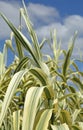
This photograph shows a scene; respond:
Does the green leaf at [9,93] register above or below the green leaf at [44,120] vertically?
above

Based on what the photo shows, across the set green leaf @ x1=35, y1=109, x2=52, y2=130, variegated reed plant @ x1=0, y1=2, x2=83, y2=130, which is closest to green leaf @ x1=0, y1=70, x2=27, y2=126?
variegated reed plant @ x1=0, y1=2, x2=83, y2=130

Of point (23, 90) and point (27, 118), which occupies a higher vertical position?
point (23, 90)

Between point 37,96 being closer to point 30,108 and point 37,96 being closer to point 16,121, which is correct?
point 30,108

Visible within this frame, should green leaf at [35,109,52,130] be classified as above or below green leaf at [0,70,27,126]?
below

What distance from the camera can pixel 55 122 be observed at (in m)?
0.99

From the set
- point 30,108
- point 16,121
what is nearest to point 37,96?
point 30,108

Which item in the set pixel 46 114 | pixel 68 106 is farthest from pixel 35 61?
pixel 68 106

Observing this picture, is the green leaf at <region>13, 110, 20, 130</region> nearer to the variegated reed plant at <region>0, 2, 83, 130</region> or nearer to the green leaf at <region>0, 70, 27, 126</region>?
the variegated reed plant at <region>0, 2, 83, 130</region>

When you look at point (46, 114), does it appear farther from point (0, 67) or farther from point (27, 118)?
point (0, 67)

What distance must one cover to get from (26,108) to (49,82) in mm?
195

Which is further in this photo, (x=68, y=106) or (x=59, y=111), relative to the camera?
(x=68, y=106)

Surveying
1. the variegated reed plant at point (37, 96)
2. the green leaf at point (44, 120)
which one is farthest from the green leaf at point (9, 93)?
the green leaf at point (44, 120)

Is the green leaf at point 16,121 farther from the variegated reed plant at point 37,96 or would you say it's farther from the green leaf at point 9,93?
the green leaf at point 9,93

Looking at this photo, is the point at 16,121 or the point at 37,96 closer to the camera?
the point at 37,96
